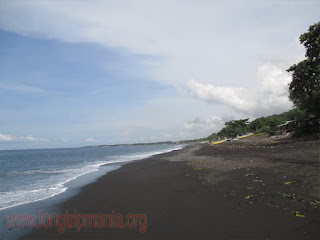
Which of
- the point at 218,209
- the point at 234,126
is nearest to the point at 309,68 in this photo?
the point at 218,209

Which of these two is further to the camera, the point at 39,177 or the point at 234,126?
the point at 234,126

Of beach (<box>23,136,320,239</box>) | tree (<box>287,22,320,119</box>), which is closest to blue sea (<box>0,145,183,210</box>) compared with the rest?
beach (<box>23,136,320,239</box>)

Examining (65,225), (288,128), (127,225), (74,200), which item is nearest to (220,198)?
(127,225)

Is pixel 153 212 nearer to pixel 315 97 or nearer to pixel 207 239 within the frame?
pixel 207 239

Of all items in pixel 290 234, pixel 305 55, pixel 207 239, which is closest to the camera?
pixel 290 234

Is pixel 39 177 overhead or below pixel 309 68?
below

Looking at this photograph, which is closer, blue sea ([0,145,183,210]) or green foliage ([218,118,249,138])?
blue sea ([0,145,183,210])

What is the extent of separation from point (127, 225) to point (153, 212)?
119cm

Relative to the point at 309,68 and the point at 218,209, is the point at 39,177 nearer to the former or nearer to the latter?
the point at 218,209

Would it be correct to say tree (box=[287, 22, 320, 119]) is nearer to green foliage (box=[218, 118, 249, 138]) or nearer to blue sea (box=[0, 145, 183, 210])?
blue sea (box=[0, 145, 183, 210])

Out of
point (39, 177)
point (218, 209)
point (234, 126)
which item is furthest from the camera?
point (234, 126)

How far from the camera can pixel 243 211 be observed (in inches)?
250

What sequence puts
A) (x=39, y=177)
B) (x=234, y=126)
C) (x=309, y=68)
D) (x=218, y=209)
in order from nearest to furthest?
(x=218, y=209), (x=39, y=177), (x=309, y=68), (x=234, y=126)

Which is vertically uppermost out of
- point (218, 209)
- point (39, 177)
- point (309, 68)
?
point (309, 68)
